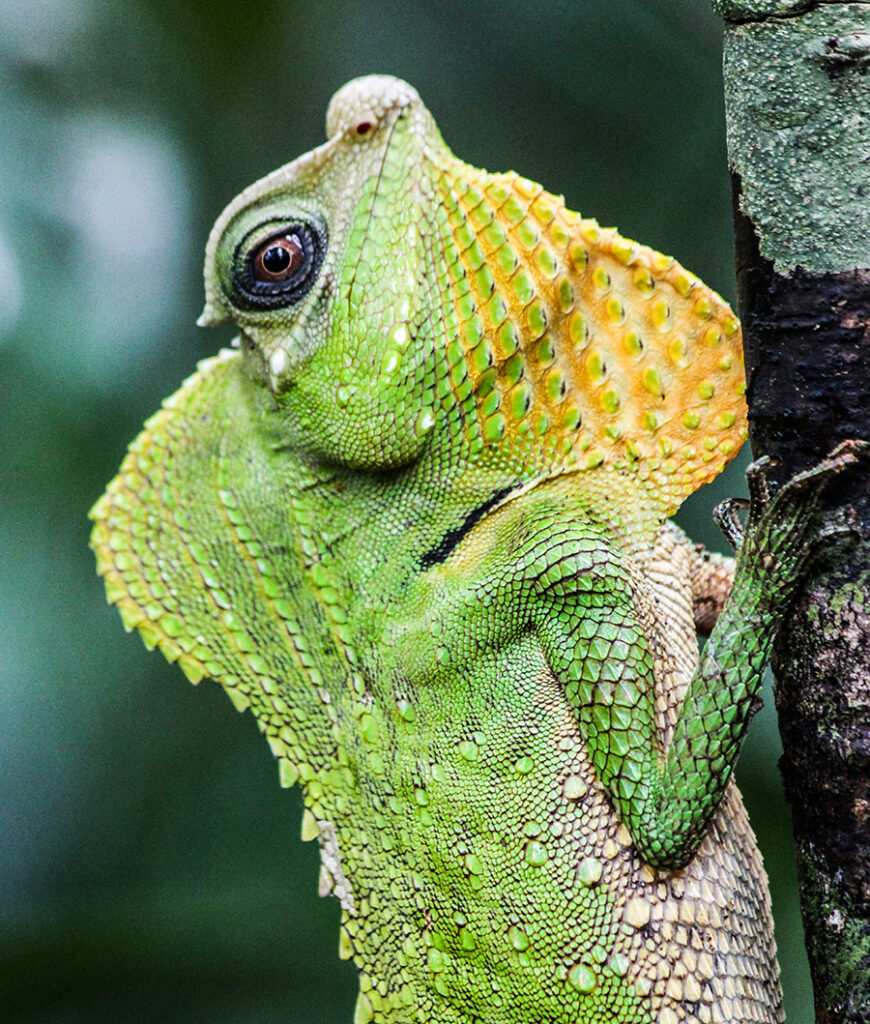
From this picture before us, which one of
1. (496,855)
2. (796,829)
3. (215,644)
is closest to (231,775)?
(215,644)

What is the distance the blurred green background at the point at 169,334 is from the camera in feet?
13.1

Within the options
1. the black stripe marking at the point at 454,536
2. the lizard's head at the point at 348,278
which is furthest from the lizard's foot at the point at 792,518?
the lizard's head at the point at 348,278

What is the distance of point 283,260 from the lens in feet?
7.72

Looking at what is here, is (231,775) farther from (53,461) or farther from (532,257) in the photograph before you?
(532,257)

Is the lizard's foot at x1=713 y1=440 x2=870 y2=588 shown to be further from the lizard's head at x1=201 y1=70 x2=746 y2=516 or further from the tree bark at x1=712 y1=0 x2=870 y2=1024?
the lizard's head at x1=201 y1=70 x2=746 y2=516

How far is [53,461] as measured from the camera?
4.05 meters

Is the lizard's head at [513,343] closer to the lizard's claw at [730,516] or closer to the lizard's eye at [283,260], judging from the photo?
the lizard's eye at [283,260]

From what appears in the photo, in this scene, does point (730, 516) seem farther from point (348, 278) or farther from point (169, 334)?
point (169, 334)

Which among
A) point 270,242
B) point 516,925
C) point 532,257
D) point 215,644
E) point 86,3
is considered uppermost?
point 86,3

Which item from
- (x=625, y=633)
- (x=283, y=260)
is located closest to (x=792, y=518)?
(x=625, y=633)

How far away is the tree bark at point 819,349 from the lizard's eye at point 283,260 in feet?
3.16

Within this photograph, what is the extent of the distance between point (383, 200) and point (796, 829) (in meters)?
1.49

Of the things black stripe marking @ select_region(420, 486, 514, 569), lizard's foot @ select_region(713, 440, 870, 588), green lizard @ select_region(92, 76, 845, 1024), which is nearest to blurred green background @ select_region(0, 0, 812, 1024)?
green lizard @ select_region(92, 76, 845, 1024)

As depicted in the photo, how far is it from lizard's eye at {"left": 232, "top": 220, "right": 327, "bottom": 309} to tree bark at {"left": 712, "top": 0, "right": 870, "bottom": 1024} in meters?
0.96
